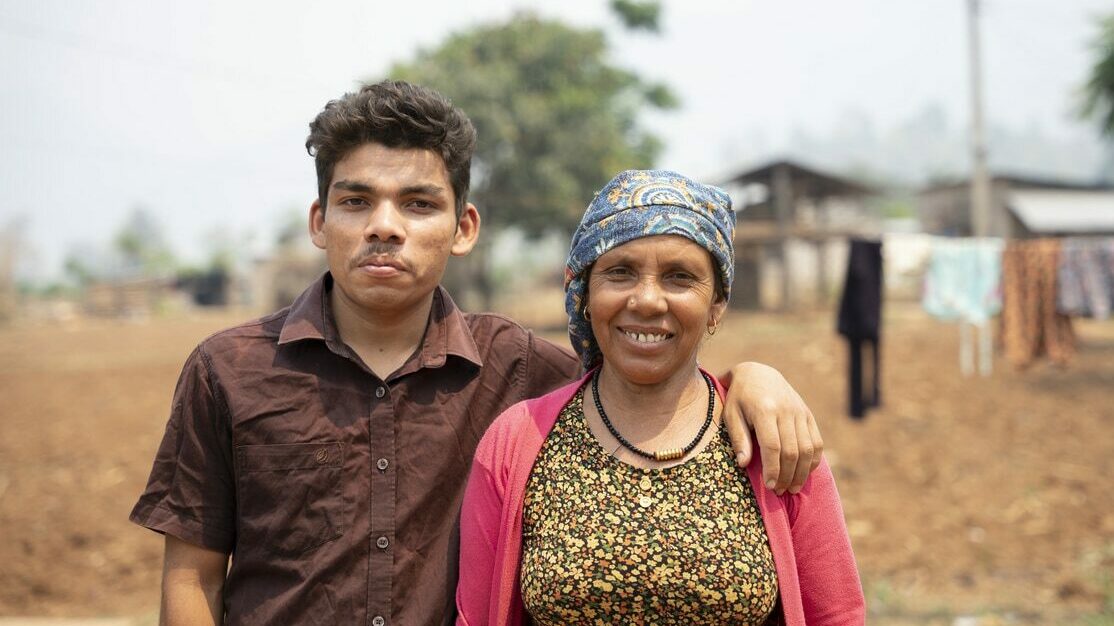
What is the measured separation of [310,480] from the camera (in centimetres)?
189

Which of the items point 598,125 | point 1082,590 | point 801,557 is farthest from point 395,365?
point 598,125

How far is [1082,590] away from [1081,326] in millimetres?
15913

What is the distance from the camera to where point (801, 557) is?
68.4 inches

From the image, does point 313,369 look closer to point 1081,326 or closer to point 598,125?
point 598,125

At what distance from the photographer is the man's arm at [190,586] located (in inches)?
73.3

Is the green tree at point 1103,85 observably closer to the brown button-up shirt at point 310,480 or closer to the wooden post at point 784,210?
the wooden post at point 784,210

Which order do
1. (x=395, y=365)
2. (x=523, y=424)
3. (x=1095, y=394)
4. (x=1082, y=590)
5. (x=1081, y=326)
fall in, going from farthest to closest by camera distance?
(x=1081, y=326)
(x=1095, y=394)
(x=1082, y=590)
(x=395, y=365)
(x=523, y=424)

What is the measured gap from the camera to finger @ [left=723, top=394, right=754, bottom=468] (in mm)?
1738

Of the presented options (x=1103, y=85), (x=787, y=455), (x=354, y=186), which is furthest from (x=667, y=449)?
(x=1103, y=85)

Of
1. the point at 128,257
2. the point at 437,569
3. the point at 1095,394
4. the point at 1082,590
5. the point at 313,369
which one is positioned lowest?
the point at 1082,590

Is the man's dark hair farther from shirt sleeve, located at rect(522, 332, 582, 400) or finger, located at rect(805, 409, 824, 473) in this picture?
finger, located at rect(805, 409, 824, 473)

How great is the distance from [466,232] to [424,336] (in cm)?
30

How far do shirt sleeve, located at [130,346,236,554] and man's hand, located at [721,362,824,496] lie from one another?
1.11 metres

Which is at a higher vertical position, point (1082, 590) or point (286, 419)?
point (286, 419)
